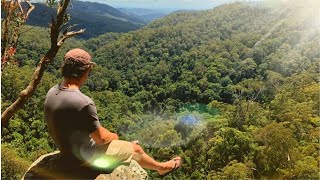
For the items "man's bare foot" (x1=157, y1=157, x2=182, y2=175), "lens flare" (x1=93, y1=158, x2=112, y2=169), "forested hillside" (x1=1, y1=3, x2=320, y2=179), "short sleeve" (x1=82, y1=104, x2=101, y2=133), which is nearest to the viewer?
"short sleeve" (x1=82, y1=104, x2=101, y2=133)

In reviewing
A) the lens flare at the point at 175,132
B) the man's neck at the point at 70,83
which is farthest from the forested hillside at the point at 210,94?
the man's neck at the point at 70,83

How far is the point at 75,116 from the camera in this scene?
2725 mm

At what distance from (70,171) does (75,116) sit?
0.44 m

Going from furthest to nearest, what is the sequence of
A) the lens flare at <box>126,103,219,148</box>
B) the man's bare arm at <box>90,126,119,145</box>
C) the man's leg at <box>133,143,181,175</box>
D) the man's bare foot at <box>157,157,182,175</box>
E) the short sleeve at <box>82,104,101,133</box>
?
the lens flare at <box>126,103,219,148</box> → the man's bare foot at <box>157,157,182,175</box> → the man's leg at <box>133,143,181,175</box> → the man's bare arm at <box>90,126,119,145</box> → the short sleeve at <box>82,104,101,133</box>

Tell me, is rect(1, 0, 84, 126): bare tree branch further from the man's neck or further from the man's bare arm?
the man's bare arm

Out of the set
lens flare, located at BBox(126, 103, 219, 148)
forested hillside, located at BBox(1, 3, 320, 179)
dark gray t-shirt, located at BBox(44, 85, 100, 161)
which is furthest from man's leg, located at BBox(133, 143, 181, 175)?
lens flare, located at BBox(126, 103, 219, 148)

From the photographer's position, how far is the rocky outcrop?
9.49 ft

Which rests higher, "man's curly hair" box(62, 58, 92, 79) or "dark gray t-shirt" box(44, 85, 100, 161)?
"man's curly hair" box(62, 58, 92, 79)

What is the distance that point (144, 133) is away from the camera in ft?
Answer: 126

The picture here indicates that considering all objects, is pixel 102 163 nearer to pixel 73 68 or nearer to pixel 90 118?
pixel 90 118

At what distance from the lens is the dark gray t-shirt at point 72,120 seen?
2.72 meters

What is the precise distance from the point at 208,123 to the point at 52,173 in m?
29.7

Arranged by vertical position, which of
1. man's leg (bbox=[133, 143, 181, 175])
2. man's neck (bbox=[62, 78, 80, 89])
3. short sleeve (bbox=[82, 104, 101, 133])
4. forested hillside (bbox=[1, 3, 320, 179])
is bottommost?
forested hillside (bbox=[1, 3, 320, 179])

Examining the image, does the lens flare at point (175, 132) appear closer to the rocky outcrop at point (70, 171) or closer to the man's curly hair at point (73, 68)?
the rocky outcrop at point (70, 171)
